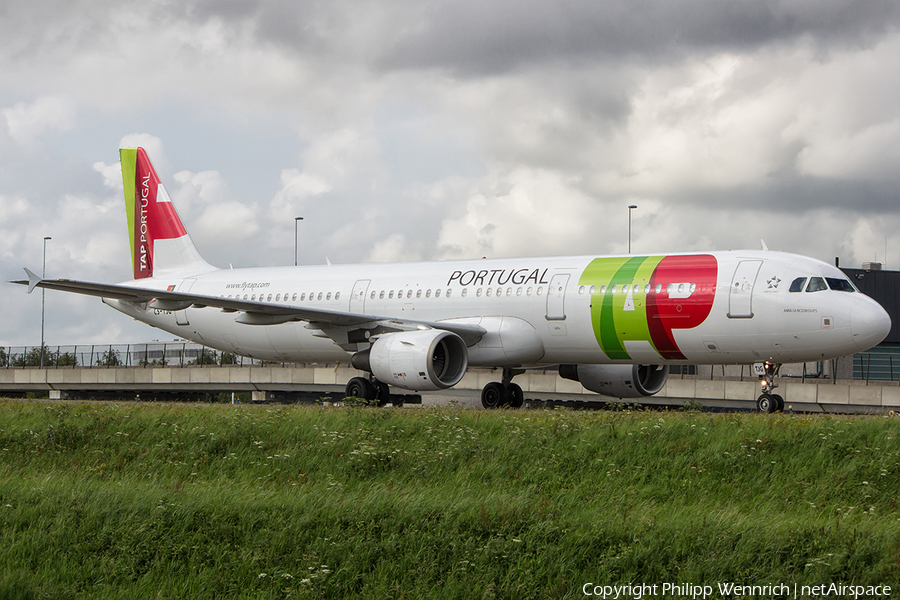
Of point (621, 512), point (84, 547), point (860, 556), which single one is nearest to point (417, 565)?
point (621, 512)

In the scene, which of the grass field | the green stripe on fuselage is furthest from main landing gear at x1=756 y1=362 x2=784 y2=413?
the grass field

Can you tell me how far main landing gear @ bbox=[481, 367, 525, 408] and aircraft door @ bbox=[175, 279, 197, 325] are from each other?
1078 cm

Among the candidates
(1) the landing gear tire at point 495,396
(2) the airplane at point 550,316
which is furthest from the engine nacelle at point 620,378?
(1) the landing gear tire at point 495,396

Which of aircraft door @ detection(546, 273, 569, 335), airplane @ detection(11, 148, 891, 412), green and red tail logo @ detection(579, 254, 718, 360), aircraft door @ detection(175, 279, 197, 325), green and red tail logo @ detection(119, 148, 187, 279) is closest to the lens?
airplane @ detection(11, 148, 891, 412)

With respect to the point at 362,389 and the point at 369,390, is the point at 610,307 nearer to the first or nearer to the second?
the point at 369,390

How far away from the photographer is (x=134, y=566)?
35.9 feet

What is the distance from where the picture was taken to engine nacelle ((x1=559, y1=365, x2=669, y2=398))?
24.0 meters

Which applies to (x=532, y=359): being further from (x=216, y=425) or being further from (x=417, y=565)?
(x=417, y=565)

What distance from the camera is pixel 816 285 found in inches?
767

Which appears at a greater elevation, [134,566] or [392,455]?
[392,455]

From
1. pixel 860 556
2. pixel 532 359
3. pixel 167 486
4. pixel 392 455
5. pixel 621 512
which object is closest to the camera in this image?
pixel 860 556

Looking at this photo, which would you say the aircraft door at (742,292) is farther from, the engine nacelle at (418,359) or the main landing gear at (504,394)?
the main landing gear at (504,394)

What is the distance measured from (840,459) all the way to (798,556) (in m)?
3.81

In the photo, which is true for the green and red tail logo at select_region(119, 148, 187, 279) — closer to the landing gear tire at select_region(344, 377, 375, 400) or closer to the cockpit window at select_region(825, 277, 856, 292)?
the landing gear tire at select_region(344, 377, 375, 400)
